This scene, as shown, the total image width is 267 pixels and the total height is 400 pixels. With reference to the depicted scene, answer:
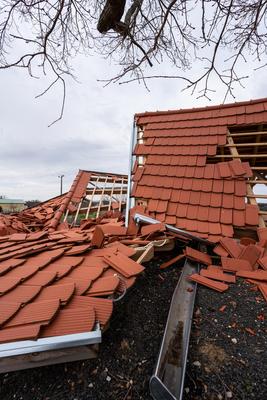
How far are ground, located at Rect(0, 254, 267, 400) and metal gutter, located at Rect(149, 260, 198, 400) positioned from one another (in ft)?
0.31

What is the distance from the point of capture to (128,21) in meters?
3.33

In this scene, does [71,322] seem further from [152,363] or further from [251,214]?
[251,214]

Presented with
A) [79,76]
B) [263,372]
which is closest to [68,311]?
[263,372]

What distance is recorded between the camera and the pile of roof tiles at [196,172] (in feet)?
13.7

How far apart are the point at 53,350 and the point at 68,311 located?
25 cm

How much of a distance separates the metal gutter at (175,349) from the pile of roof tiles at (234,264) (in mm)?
308

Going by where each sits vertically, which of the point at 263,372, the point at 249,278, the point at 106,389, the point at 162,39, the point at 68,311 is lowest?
the point at 106,389

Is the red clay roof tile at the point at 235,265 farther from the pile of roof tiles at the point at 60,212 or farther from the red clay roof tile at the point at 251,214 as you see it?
the pile of roof tiles at the point at 60,212

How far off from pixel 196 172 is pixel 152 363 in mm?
3573

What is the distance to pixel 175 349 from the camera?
185 cm

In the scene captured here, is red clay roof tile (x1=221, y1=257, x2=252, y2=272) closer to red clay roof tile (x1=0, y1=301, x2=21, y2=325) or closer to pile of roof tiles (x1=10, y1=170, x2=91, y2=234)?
red clay roof tile (x1=0, y1=301, x2=21, y2=325)

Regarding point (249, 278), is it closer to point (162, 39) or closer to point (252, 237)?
point (252, 237)

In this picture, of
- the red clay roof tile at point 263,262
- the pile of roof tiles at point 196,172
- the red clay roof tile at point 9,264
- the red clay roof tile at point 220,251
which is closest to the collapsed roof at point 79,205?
the pile of roof tiles at point 196,172

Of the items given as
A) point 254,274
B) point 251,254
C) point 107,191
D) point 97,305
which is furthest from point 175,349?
point 107,191
